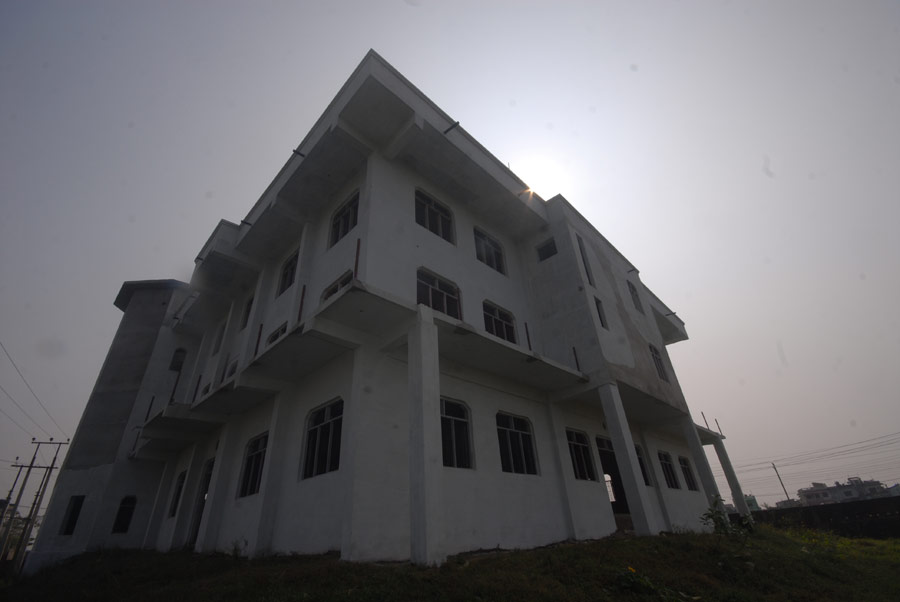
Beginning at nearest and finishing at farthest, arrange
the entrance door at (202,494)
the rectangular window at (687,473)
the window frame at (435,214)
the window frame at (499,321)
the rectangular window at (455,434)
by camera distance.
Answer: the rectangular window at (455,434) → the window frame at (435,214) → the window frame at (499,321) → the entrance door at (202,494) → the rectangular window at (687,473)

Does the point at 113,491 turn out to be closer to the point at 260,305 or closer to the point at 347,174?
the point at 260,305

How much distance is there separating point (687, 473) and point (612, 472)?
9.38 m

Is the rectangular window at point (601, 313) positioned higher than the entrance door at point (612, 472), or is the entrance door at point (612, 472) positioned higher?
the rectangular window at point (601, 313)

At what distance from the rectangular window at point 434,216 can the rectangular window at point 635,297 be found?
1068 centimetres

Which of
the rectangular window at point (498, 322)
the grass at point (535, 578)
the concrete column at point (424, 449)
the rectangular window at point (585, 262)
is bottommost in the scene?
the grass at point (535, 578)

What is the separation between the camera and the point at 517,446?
13.1 metres

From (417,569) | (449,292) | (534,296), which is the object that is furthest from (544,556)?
(534,296)

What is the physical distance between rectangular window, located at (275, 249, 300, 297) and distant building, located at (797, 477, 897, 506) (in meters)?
94.0

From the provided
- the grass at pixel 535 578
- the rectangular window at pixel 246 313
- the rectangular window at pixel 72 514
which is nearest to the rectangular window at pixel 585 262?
the grass at pixel 535 578

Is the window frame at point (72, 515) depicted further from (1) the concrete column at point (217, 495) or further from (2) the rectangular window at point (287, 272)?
(2) the rectangular window at point (287, 272)

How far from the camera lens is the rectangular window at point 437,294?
42.8 ft

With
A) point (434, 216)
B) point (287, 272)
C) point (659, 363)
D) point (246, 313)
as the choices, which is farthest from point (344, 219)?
point (659, 363)

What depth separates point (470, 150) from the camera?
1553 cm

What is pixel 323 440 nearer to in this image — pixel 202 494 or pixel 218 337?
pixel 202 494
